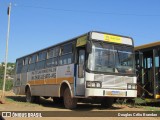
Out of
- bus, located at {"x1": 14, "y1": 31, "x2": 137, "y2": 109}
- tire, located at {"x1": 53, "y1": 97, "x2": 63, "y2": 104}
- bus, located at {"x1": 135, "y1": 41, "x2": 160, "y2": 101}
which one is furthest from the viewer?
tire, located at {"x1": 53, "y1": 97, "x2": 63, "y2": 104}

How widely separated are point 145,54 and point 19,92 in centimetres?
967

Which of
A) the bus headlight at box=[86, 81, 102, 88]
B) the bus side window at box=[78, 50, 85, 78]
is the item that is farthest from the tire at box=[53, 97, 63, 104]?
the bus headlight at box=[86, 81, 102, 88]

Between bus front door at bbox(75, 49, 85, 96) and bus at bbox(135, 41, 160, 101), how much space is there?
4.59 meters

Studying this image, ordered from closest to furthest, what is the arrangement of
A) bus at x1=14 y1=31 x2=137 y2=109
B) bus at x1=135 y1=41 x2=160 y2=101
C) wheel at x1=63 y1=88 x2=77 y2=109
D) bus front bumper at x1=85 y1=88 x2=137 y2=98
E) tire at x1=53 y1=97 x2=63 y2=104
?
1. bus front bumper at x1=85 y1=88 x2=137 y2=98
2. bus at x1=14 y1=31 x2=137 y2=109
3. wheel at x1=63 y1=88 x2=77 y2=109
4. bus at x1=135 y1=41 x2=160 y2=101
5. tire at x1=53 y1=97 x2=63 y2=104

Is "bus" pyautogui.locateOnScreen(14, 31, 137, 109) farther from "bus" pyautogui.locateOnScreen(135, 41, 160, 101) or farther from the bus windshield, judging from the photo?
"bus" pyautogui.locateOnScreen(135, 41, 160, 101)

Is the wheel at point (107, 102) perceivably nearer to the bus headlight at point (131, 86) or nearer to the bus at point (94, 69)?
the bus at point (94, 69)

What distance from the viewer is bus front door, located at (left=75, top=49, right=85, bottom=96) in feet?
46.2

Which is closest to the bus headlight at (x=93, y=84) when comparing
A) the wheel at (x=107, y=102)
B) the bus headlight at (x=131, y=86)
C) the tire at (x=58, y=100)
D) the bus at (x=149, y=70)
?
the bus headlight at (x=131, y=86)

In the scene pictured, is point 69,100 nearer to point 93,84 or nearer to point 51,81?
point 93,84

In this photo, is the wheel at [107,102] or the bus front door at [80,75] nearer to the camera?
the bus front door at [80,75]

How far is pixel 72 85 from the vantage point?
14.8 m

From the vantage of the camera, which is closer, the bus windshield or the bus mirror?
the bus mirror

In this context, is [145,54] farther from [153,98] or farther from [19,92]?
[19,92]

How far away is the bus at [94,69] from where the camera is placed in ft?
44.9
